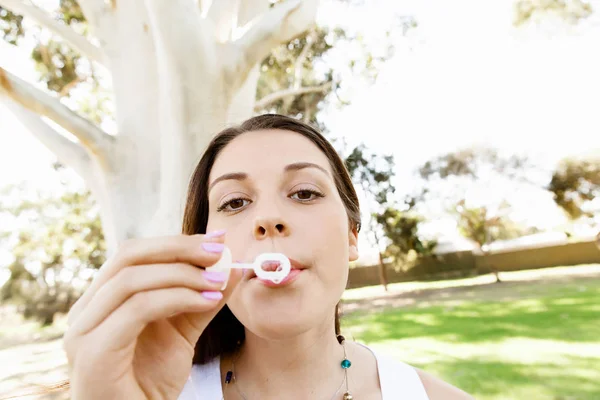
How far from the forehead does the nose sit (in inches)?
6.8

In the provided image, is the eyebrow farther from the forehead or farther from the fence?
the fence

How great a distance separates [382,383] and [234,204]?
675mm

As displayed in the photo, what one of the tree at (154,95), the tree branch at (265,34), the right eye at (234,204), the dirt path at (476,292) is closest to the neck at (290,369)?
the right eye at (234,204)

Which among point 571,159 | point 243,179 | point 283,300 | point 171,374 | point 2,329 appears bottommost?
point 2,329

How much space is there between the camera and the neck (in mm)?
1180

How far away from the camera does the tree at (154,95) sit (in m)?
2.82

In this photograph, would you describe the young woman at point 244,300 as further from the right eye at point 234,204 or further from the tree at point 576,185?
the tree at point 576,185

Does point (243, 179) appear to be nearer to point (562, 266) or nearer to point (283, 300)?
point (283, 300)

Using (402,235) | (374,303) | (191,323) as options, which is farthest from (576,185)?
(191,323)

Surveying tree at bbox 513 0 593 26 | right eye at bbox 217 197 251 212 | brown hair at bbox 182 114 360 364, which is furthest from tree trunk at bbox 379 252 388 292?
right eye at bbox 217 197 251 212

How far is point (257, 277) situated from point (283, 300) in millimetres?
76

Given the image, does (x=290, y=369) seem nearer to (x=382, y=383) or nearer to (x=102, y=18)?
(x=382, y=383)

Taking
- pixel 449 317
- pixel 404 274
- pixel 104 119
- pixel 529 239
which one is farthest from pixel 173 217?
pixel 529 239

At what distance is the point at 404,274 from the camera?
1561cm
